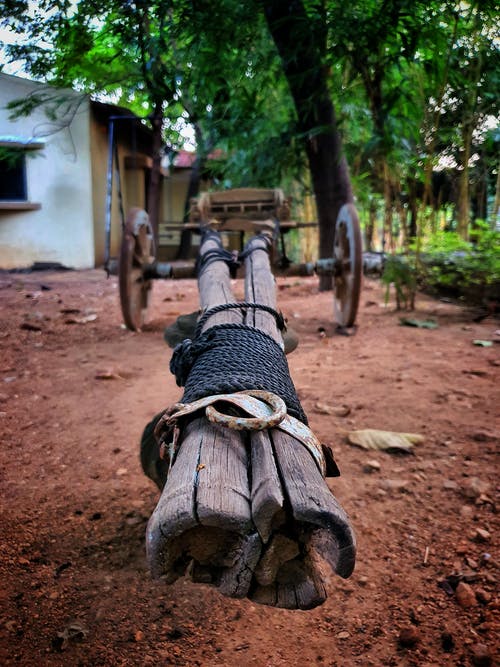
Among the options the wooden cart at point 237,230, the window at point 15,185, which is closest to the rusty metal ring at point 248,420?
the wooden cart at point 237,230

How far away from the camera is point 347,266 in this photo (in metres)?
4.47

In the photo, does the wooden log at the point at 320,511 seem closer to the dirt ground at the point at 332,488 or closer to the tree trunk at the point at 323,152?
the dirt ground at the point at 332,488

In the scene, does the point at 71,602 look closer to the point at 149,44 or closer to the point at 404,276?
the point at 149,44

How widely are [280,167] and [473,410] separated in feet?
12.6

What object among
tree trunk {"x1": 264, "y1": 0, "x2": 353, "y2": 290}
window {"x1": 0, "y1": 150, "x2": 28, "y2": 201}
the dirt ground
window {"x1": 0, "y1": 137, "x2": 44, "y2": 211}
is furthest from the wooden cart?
window {"x1": 0, "y1": 150, "x2": 28, "y2": 201}

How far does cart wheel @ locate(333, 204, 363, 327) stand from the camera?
4133 millimetres

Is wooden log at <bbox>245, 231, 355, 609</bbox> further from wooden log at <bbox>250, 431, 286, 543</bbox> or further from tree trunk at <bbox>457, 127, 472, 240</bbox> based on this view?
tree trunk at <bbox>457, 127, 472, 240</bbox>

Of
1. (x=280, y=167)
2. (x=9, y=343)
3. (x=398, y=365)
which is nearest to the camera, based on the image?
(x=398, y=365)

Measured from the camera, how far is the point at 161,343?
428 centimetres

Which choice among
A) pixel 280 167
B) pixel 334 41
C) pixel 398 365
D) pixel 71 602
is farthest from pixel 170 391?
pixel 280 167

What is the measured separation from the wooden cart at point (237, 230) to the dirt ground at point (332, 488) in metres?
0.59

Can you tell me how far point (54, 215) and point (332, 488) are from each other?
8.63m

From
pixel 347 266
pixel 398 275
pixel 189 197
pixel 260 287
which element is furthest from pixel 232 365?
pixel 189 197

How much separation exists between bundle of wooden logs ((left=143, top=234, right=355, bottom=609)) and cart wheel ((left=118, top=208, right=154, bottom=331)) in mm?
3325
